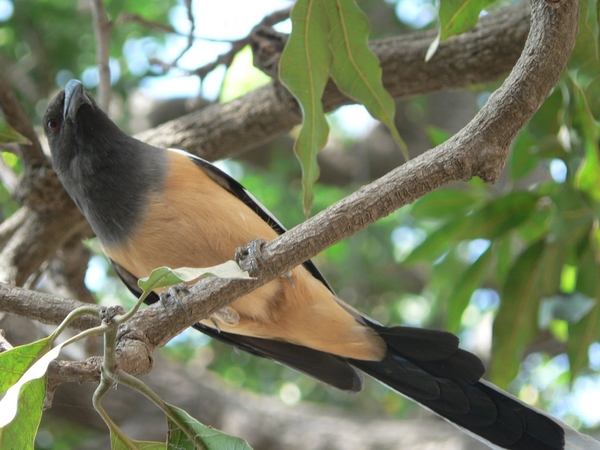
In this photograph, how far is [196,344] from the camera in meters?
7.69

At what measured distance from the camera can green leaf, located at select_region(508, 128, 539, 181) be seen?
382 centimetres

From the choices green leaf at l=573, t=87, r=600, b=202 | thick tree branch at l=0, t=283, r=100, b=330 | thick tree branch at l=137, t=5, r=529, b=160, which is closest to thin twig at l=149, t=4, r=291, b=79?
thick tree branch at l=137, t=5, r=529, b=160

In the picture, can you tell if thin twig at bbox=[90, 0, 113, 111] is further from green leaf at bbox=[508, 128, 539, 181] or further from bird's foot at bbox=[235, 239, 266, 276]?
green leaf at bbox=[508, 128, 539, 181]

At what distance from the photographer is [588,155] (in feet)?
9.16

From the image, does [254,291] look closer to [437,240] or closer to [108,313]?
[108,313]

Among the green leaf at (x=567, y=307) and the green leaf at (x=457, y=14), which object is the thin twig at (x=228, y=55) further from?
the green leaf at (x=567, y=307)

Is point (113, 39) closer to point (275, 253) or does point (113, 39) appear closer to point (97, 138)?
point (97, 138)

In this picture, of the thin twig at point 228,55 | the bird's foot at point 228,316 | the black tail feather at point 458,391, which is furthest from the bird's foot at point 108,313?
the thin twig at point 228,55

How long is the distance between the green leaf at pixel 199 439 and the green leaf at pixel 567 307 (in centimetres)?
235

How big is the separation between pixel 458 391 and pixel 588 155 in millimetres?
1168

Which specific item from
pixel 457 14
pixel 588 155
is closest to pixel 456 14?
pixel 457 14

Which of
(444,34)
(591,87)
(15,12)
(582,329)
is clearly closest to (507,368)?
(582,329)

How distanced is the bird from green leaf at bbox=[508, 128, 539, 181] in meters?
1.55

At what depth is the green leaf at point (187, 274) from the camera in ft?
4.94
